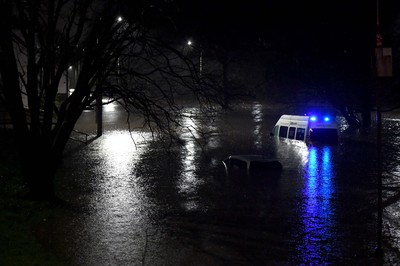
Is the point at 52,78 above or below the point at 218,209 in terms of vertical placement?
above

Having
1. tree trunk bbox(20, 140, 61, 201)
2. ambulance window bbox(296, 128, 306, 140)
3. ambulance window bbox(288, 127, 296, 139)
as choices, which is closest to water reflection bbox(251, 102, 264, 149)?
ambulance window bbox(288, 127, 296, 139)

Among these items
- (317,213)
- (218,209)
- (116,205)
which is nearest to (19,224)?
(116,205)

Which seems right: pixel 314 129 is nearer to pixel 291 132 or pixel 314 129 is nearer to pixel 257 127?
pixel 291 132

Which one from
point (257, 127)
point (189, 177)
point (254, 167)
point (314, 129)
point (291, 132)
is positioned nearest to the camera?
point (189, 177)

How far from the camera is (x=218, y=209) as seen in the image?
14.2m

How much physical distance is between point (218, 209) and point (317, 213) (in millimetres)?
2670

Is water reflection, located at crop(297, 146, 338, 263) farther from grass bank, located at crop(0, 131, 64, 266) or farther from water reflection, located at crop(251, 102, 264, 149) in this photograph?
water reflection, located at crop(251, 102, 264, 149)

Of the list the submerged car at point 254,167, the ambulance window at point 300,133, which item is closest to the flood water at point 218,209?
the submerged car at point 254,167

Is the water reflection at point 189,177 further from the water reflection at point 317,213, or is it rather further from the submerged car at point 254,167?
the water reflection at point 317,213

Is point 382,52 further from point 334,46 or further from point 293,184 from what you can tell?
point 334,46

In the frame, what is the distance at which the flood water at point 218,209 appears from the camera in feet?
32.3

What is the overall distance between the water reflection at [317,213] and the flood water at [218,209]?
0.09ft

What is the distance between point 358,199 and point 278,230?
4902mm

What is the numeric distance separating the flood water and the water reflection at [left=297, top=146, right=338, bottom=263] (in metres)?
0.03
